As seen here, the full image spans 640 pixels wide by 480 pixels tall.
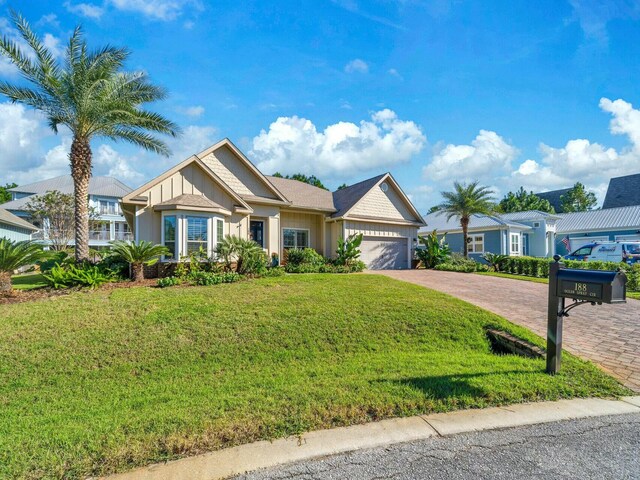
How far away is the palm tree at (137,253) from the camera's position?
35.8 feet

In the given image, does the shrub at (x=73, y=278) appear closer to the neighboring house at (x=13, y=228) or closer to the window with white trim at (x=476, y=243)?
the neighboring house at (x=13, y=228)

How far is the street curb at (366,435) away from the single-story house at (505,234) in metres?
23.1

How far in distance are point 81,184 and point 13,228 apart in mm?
22463

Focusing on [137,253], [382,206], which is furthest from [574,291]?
[382,206]

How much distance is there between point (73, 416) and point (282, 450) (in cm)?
271

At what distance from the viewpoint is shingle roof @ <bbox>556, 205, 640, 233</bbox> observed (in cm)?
2657

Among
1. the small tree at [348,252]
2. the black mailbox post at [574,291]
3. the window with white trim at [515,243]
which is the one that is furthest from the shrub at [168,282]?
the window with white trim at [515,243]

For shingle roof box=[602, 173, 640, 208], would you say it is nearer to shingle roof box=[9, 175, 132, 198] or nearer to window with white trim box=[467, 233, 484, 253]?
window with white trim box=[467, 233, 484, 253]

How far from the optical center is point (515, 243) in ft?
84.4

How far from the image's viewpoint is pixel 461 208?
23.7 meters

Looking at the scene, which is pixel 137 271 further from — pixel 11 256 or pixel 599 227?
pixel 599 227

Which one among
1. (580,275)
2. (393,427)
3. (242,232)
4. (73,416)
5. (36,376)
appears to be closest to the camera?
(393,427)

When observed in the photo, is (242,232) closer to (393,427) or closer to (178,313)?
(178,313)

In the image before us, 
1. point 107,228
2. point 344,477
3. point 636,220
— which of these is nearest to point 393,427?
point 344,477
